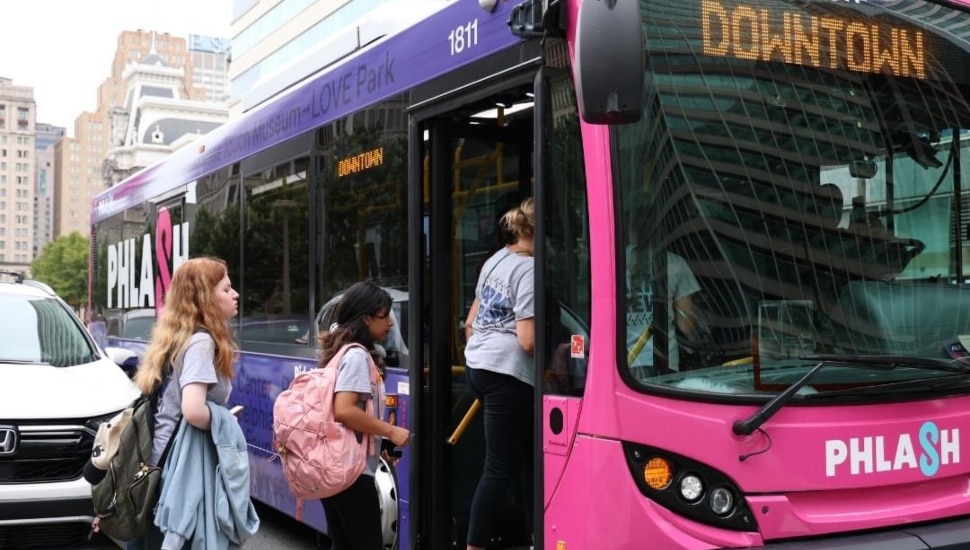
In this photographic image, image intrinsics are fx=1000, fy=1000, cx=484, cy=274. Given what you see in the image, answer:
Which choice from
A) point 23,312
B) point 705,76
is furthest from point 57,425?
point 705,76

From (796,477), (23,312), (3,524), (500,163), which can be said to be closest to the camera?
(796,477)

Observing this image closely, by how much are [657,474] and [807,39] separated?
5.09 ft

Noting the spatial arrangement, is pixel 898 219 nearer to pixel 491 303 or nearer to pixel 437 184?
pixel 491 303

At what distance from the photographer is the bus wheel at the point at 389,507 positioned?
188 inches

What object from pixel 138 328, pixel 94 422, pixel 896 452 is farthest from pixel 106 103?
pixel 896 452

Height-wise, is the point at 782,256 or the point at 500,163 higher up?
the point at 500,163

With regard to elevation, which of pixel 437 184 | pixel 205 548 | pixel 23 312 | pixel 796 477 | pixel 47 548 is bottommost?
pixel 47 548

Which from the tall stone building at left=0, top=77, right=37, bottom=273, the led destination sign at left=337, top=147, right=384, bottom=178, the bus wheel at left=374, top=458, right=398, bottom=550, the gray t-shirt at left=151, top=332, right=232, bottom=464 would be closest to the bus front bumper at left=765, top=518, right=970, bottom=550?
the gray t-shirt at left=151, top=332, right=232, bottom=464

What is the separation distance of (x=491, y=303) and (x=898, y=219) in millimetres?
1600

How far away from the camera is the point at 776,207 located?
10.8ft

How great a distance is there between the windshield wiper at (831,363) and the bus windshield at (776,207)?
0.03m

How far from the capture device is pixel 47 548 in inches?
219

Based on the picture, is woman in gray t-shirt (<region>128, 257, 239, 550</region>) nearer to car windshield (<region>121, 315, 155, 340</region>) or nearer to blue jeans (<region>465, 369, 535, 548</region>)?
blue jeans (<region>465, 369, 535, 548</region>)

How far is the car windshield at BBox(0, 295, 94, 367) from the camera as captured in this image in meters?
6.57
